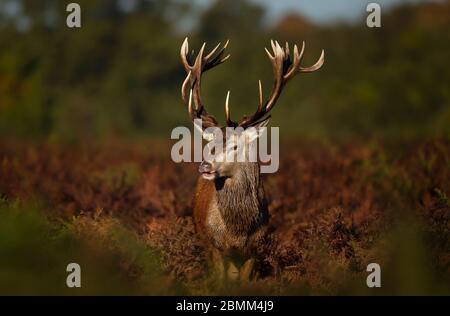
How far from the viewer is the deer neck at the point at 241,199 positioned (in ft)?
25.5

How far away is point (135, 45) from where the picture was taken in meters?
48.8

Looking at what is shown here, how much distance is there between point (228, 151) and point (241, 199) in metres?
0.51

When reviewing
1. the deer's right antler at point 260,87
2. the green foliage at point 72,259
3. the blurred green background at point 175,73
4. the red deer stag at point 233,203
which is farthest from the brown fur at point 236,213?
the blurred green background at point 175,73

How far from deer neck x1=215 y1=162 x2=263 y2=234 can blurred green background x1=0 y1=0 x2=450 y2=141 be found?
20472 mm

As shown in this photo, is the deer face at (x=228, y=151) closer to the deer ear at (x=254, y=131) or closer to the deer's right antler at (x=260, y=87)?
the deer ear at (x=254, y=131)

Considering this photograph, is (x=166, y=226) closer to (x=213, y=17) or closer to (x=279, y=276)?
(x=279, y=276)

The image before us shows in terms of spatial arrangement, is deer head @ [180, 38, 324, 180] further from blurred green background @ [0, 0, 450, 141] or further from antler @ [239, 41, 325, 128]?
blurred green background @ [0, 0, 450, 141]

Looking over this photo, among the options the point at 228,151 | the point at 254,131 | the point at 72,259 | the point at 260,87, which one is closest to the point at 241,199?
the point at 228,151

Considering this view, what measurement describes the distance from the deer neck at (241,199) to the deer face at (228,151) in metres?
0.08

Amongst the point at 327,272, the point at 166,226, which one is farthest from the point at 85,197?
the point at 327,272

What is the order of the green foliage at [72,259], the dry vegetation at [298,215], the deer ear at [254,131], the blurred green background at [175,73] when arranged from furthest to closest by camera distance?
the blurred green background at [175,73] < the deer ear at [254,131] < the dry vegetation at [298,215] < the green foliage at [72,259]

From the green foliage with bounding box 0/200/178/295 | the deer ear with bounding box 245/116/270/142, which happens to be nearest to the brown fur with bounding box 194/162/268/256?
the deer ear with bounding box 245/116/270/142

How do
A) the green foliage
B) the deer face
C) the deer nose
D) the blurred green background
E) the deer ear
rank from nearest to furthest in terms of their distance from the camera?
the green foliage
the deer nose
the deer face
the deer ear
the blurred green background

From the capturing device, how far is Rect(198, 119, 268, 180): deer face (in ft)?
25.4
